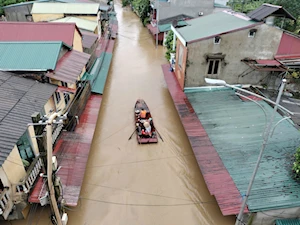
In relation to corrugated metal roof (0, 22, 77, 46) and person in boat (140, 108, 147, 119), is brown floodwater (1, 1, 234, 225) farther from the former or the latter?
corrugated metal roof (0, 22, 77, 46)

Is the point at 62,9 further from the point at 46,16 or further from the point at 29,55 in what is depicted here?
the point at 29,55

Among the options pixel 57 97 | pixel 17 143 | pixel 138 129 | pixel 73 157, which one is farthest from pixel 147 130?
pixel 17 143

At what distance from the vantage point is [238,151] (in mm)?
13453

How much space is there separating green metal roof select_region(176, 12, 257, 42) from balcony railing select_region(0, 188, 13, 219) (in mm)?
14900

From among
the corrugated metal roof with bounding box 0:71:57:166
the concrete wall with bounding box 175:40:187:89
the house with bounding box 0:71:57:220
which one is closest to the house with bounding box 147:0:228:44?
the concrete wall with bounding box 175:40:187:89

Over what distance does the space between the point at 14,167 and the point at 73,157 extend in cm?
353

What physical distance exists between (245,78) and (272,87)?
238 centimetres

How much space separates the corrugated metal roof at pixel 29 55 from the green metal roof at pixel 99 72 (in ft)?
21.2

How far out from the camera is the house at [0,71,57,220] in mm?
9508

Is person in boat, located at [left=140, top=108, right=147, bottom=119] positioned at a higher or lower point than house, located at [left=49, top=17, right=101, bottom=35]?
lower

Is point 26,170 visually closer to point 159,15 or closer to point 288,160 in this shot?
point 288,160

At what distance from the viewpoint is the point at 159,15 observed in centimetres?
3684

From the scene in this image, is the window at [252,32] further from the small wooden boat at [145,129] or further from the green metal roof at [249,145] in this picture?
the small wooden boat at [145,129]

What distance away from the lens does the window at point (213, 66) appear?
61.2 ft
